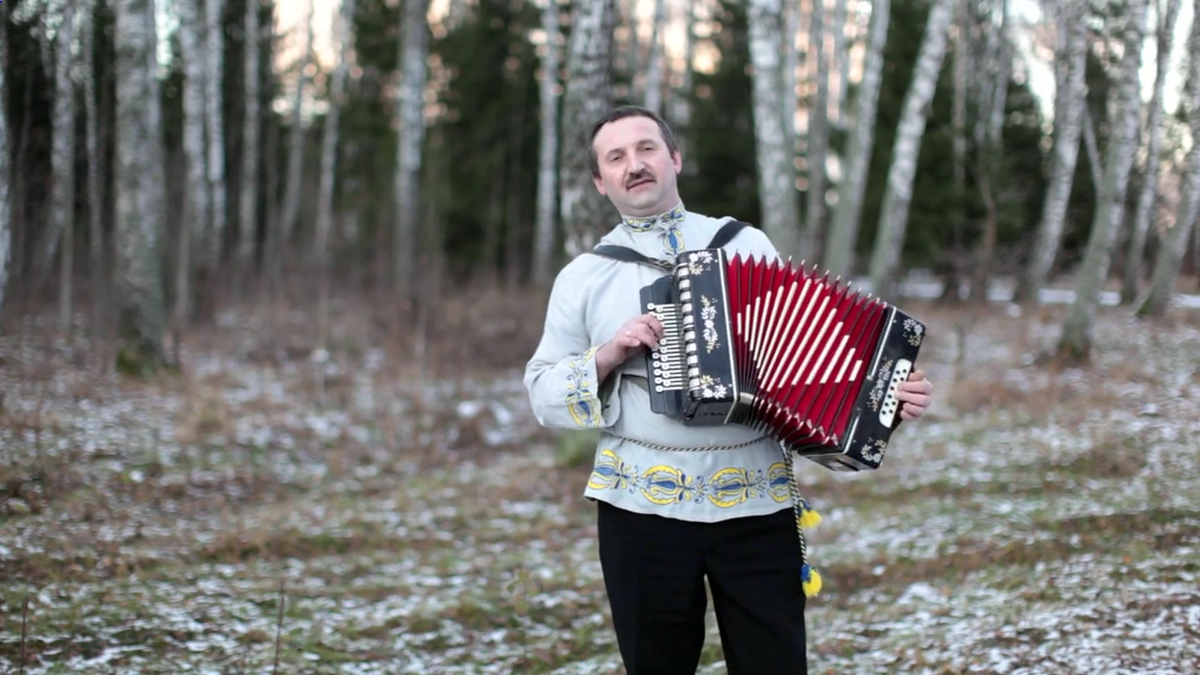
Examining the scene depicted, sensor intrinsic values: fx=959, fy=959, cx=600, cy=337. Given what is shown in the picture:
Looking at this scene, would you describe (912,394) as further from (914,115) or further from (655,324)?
(914,115)

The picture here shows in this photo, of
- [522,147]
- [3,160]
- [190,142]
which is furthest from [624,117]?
[522,147]

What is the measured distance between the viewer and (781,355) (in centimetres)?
240

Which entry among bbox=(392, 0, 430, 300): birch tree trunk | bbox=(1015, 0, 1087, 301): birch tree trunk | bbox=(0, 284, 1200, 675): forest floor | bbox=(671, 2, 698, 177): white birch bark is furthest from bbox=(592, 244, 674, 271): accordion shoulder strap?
bbox=(671, 2, 698, 177): white birch bark

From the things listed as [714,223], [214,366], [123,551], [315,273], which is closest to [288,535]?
[123,551]

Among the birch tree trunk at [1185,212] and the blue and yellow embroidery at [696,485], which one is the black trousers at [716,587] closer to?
the blue and yellow embroidery at [696,485]

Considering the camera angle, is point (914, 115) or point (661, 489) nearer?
point (661, 489)

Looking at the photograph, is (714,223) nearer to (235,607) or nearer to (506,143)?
(235,607)

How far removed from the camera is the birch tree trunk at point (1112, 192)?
9.89 metres

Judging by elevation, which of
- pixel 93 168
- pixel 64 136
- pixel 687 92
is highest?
pixel 687 92

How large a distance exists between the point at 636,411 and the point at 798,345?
44 cm

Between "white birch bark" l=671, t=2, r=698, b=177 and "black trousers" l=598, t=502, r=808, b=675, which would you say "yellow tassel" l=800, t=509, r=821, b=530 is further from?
"white birch bark" l=671, t=2, r=698, b=177

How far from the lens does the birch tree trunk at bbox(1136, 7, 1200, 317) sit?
11.4 meters

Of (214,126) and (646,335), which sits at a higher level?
(214,126)

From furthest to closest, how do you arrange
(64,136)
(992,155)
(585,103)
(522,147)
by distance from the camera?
(522,147), (992,155), (64,136), (585,103)
